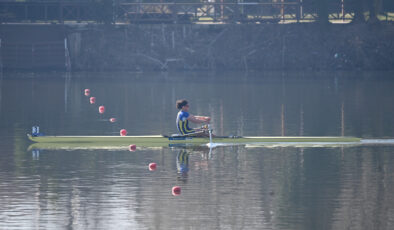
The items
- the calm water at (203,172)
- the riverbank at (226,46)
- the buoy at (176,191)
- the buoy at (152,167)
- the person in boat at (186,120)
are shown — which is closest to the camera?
the calm water at (203,172)

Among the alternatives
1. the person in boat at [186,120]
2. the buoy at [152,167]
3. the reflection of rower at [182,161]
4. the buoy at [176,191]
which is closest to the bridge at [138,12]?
the person in boat at [186,120]

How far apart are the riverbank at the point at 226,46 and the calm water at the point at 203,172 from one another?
1016 inches

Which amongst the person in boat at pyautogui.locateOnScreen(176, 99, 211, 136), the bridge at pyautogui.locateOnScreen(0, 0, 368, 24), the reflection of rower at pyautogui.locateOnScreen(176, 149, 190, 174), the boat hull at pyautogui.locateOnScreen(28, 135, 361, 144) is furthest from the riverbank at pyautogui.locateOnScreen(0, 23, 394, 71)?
the reflection of rower at pyautogui.locateOnScreen(176, 149, 190, 174)

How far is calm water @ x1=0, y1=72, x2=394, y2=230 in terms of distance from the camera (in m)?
20.0

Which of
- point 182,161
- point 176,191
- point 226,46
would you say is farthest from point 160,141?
point 226,46

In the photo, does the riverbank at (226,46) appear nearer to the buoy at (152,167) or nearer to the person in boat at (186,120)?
the person in boat at (186,120)

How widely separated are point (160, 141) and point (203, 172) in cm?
582

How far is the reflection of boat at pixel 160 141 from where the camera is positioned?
3108 cm

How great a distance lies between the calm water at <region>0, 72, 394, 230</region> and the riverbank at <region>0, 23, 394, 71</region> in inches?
1016

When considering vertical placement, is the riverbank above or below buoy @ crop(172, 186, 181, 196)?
above

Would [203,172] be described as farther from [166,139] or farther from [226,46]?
[226,46]

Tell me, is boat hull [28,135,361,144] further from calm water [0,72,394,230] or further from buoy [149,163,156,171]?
buoy [149,163,156,171]

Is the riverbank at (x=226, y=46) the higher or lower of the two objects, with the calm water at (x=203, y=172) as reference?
higher

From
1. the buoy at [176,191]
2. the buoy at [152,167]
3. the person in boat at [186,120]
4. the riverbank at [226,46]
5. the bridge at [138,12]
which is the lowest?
the buoy at [176,191]
